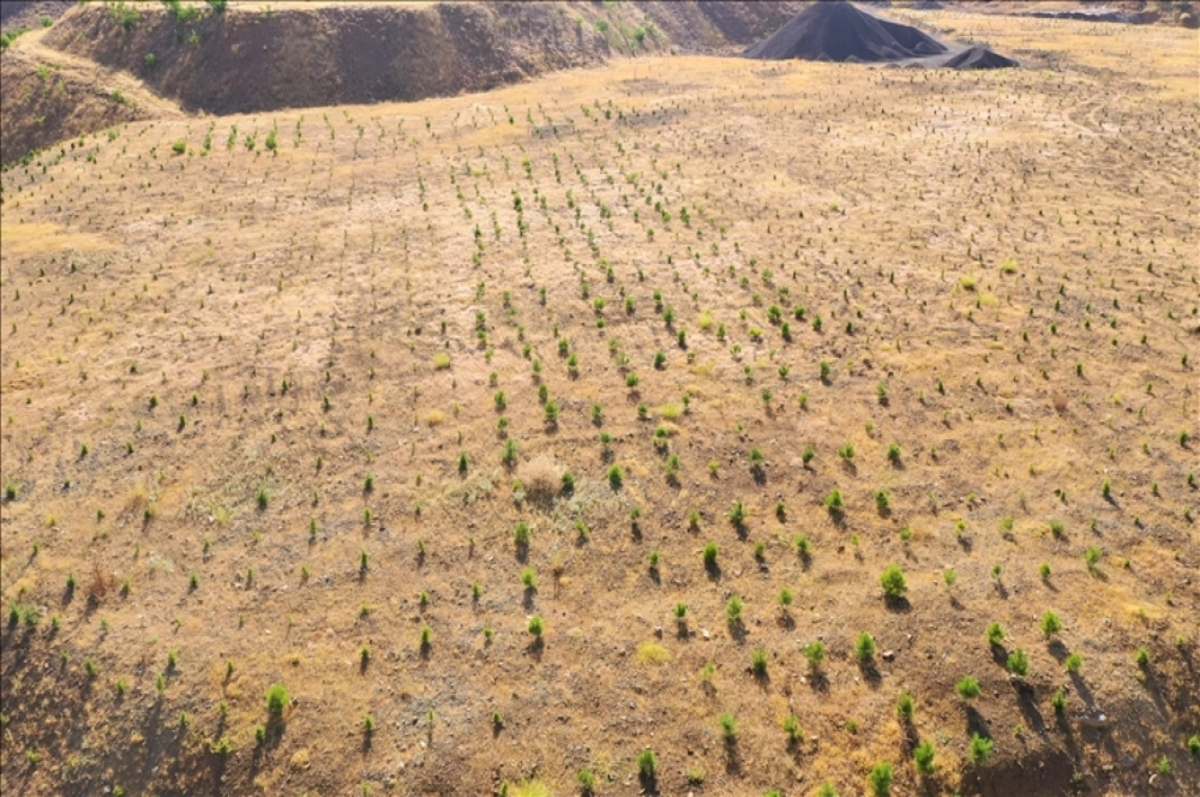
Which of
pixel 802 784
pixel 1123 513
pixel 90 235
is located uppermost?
pixel 90 235

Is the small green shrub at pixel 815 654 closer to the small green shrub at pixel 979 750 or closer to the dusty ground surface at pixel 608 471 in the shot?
the dusty ground surface at pixel 608 471

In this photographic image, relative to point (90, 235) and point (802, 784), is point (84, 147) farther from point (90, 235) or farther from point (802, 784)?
point (802, 784)

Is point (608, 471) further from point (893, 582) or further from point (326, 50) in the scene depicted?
point (326, 50)

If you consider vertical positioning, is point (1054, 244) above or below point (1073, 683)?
above

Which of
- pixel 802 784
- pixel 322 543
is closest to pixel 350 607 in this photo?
pixel 322 543

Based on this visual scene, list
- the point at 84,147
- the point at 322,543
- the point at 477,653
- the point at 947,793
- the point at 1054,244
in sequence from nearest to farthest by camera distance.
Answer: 1. the point at 947,793
2. the point at 477,653
3. the point at 322,543
4. the point at 1054,244
5. the point at 84,147

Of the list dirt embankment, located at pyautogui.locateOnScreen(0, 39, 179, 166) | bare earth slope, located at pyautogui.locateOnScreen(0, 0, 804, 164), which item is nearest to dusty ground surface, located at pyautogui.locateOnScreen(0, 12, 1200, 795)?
dirt embankment, located at pyautogui.locateOnScreen(0, 39, 179, 166)
